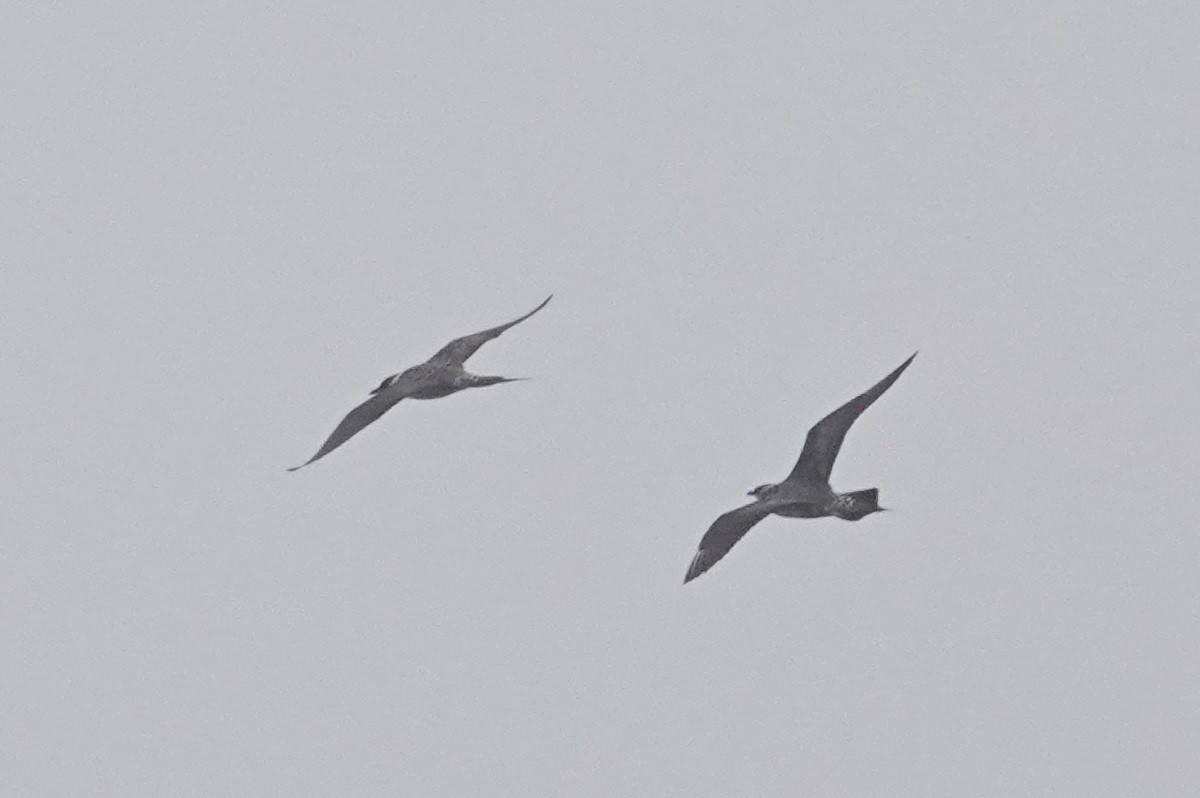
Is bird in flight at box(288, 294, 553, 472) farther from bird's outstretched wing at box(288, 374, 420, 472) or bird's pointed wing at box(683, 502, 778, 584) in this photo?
bird's pointed wing at box(683, 502, 778, 584)

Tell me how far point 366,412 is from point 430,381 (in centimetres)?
131

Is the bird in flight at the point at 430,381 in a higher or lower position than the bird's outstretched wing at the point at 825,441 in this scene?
higher

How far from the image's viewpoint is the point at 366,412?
42094mm

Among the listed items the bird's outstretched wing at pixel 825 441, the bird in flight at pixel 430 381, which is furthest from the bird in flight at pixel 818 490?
the bird in flight at pixel 430 381

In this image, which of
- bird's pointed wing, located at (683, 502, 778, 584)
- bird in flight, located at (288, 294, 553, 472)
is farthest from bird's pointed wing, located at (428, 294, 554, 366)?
bird's pointed wing, located at (683, 502, 778, 584)

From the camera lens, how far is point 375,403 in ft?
138

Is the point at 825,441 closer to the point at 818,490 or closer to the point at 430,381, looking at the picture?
the point at 818,490

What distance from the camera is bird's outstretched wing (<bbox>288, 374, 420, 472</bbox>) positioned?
41906 millimetres

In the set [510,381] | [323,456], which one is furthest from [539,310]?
[323,456]

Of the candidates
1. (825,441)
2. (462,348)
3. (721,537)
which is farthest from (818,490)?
(462,348)

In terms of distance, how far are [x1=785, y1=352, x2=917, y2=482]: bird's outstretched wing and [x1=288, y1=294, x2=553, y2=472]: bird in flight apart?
5.27m

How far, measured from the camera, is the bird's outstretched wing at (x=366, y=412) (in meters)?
41.9

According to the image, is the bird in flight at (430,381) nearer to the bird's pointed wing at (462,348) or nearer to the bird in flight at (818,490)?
the bird's pointed wing at (462,348)

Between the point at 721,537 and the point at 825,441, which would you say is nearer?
the point at 825,441
